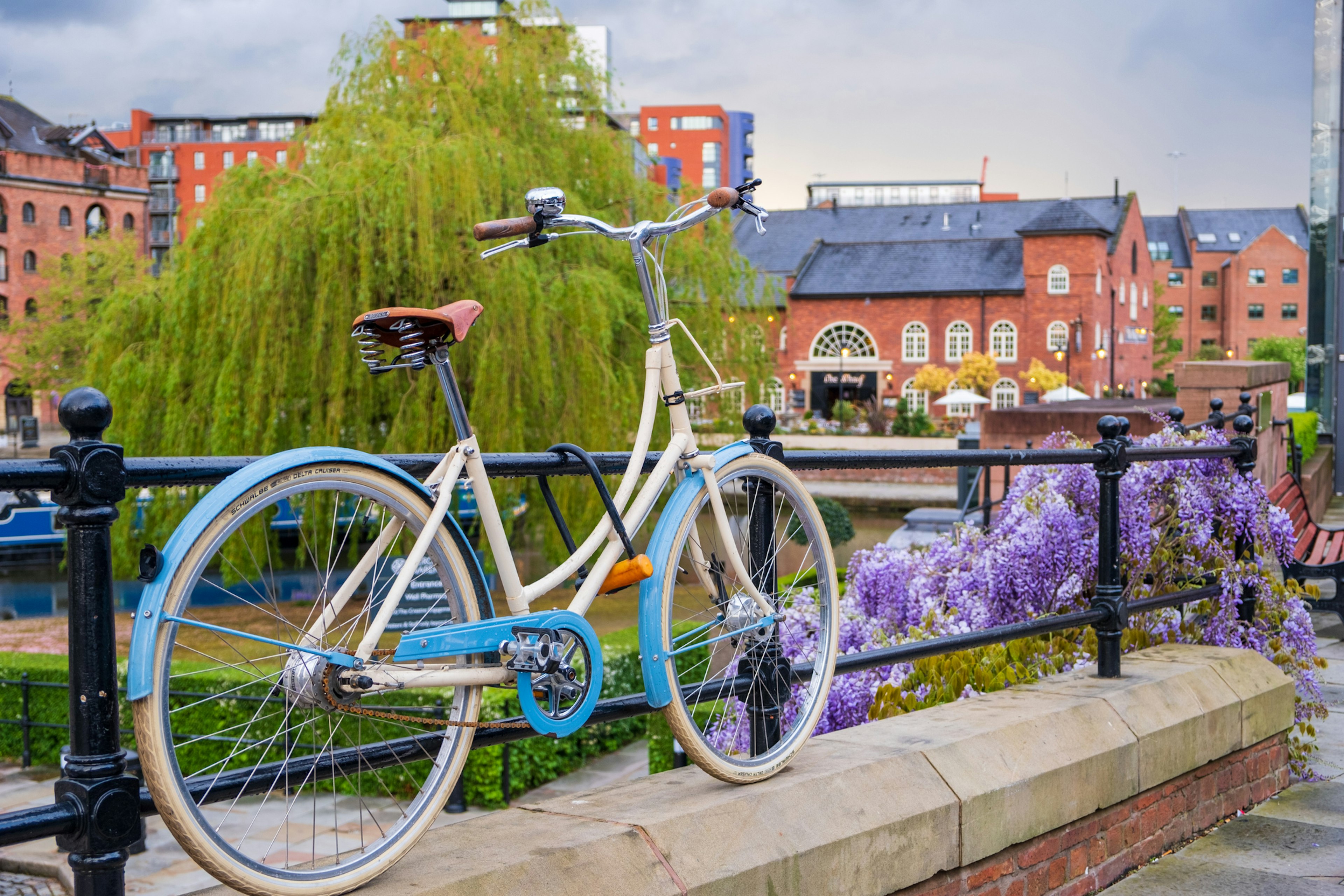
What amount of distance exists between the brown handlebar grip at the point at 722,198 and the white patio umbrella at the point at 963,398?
158ft

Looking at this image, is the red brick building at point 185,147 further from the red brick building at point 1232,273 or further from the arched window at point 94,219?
the red brick building at point 1232,273

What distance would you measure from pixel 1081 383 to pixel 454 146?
153 feet

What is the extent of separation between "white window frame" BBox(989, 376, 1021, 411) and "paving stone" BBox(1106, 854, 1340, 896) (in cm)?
5421

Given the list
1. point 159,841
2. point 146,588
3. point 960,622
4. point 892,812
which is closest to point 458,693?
point 146,588

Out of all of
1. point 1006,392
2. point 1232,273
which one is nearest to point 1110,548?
point 1006,392

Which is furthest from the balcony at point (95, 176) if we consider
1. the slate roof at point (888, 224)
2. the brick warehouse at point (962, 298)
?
the brick warehouse at point (962, 298)

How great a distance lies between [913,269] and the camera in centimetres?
5997

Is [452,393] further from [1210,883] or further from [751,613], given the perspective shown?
[1210,883]

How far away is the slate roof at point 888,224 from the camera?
208 feet

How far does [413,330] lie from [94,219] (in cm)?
7414

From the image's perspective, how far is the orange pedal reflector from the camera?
2.59m

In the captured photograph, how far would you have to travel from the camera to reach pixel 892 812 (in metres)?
3.04

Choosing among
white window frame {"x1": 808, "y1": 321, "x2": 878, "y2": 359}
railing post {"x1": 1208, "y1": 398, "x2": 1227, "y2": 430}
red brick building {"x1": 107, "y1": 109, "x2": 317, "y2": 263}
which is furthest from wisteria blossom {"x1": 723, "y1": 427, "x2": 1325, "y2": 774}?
red brick building {"x1": 107, "y1": 109, "x2": 317, "y2": 263}

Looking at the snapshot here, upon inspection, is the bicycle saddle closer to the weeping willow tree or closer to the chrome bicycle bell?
the chrome bicycle bell
